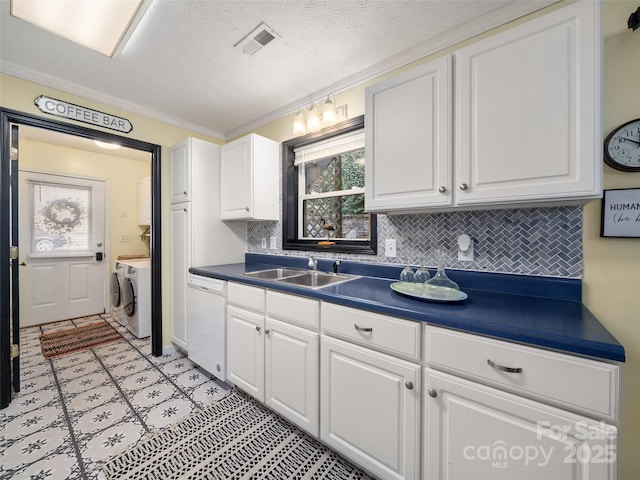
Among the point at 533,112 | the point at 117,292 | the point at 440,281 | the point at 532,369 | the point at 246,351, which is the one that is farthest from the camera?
the point at 117,292

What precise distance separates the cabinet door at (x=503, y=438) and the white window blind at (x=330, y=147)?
1695 millimetres

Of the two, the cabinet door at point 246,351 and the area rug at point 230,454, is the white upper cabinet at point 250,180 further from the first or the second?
the area rug at point 230,454

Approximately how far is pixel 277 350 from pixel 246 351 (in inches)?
13.7

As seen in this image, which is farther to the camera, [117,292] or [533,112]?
[117,292]

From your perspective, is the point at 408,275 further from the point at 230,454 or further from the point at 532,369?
the point at 230,454

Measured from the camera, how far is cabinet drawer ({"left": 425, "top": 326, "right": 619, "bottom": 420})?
2.47 ft

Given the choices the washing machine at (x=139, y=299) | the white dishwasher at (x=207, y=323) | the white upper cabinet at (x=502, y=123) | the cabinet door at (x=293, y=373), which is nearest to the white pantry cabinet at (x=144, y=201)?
the washing machine at (x=139, y=299)

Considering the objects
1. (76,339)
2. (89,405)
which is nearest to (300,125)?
(89,405)

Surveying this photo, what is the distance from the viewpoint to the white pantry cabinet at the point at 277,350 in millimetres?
1425

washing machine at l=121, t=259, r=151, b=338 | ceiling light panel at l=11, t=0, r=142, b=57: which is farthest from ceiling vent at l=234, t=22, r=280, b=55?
washing machine at l=121, t=259, r=151, b=338

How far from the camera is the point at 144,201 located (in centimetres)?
390

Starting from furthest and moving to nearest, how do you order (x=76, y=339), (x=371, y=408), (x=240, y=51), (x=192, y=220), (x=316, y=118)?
1. (x=76, y=339)
2. (x=192, y=220)
3. (x=316, y=118)
4. (x=240, y=51)
5. (x=371, y=408)

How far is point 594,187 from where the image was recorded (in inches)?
38.6

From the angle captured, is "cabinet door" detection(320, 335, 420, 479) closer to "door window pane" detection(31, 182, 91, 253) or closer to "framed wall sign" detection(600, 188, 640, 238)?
"framed wall sign" detection(600, 188, 640, 238)
